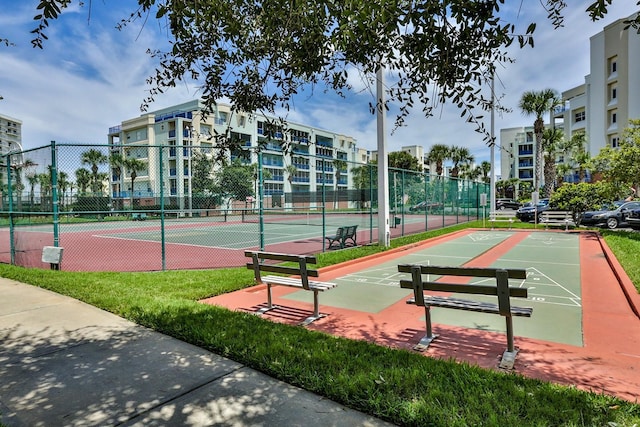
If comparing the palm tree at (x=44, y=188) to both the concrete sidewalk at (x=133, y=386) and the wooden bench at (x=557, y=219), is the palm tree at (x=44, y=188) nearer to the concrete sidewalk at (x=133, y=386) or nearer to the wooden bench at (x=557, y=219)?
the concrete sidewalk at (x=133, y=386)

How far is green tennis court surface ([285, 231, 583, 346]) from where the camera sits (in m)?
5.48

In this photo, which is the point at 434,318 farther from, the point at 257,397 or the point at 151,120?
the point at 151,120

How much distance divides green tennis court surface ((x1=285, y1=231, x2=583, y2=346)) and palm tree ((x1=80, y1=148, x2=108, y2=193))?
6758 mm

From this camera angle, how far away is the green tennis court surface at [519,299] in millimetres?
5477

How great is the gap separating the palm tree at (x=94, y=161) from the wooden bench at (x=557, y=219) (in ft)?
74.7

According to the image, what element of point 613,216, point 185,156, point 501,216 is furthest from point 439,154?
point 185,156

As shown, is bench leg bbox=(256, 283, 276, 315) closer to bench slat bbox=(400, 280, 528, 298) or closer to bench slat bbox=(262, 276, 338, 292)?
bench slat bbox=(262, 276, 338, 292)

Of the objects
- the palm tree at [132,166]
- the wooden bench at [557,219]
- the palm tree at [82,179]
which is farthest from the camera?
the wooden bench at [557,219]

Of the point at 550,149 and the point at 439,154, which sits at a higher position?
the point at 439,154

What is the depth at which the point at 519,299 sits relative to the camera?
697 cm

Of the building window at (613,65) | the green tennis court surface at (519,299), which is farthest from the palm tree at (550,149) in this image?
the green tennis court surface at (519,299)

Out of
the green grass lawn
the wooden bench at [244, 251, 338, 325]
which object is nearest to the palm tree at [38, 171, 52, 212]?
the green grass lawn

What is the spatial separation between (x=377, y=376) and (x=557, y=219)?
23069 mm

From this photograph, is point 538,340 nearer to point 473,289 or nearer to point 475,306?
point 475,306
